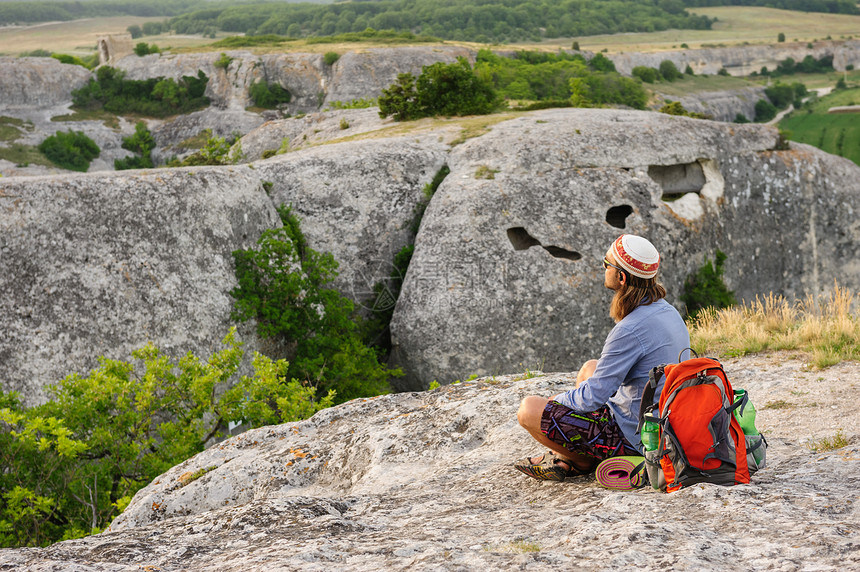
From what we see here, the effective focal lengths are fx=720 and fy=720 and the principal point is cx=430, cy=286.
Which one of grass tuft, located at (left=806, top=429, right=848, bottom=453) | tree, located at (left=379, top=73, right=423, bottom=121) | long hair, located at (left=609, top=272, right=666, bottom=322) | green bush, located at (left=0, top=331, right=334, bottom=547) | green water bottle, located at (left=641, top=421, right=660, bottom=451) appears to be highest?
tree, located at (left=379, top=73, right=423, bottom=121)

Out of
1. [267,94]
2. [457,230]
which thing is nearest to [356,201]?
[457,230]

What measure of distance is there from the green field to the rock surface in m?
70.6

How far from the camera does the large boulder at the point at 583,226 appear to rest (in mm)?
14633

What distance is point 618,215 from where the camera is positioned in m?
16.4

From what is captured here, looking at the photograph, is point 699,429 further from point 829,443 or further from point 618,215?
point 618,215

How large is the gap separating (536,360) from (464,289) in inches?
80.4

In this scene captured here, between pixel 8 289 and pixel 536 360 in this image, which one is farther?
pixel 536 360

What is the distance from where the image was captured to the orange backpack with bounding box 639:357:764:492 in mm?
4113

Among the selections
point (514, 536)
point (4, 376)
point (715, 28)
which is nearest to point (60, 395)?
point (4, 376)

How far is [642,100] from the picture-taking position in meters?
60.2

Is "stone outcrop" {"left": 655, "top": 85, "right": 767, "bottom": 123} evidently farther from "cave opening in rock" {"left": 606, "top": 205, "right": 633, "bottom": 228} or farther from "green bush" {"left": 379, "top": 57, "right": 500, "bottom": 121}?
"cave opening in rock" {"left": 606, "top": 205, "right": 633, "bottom": 228}

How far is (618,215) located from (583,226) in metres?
1.36

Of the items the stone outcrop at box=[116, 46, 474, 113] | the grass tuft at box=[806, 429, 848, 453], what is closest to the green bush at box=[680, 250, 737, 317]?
the grass tuft at box=[806, 429, 848, 453]

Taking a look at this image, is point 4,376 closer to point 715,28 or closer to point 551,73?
point 551,73
